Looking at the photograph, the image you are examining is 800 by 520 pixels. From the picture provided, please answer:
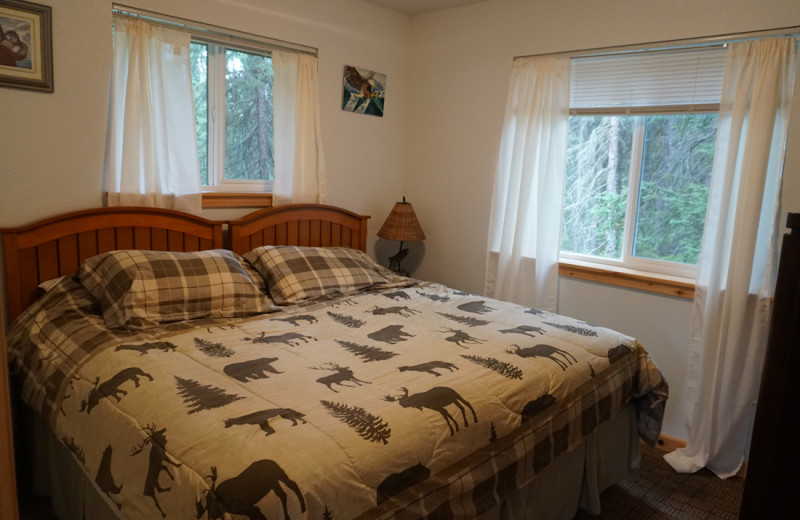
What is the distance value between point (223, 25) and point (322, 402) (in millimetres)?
2247

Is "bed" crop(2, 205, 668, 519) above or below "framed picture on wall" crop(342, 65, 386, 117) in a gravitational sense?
below

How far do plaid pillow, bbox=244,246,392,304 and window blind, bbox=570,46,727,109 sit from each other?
1.61 meters

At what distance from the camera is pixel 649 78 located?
112 inches

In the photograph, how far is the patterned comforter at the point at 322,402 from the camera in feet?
4.15

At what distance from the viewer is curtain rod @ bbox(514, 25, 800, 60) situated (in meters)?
2.40

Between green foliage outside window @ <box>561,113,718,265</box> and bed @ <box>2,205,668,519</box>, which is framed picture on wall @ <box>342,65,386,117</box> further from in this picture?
Answer: green foliage outside window @ <box>561,113,718,265</box>

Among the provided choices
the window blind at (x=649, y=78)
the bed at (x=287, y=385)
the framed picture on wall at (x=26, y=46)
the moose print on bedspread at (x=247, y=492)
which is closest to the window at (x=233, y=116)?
the bed at (x=287, y=385)

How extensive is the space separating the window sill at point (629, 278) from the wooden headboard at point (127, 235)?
1527mm

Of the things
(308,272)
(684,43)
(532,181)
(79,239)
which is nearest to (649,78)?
(684,43)

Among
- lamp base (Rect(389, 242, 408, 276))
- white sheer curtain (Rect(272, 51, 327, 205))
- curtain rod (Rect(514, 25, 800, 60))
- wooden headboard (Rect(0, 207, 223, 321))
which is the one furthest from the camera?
lamp base (Rect(389, 242, 408, 276))

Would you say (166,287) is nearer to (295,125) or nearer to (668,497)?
(295,125)

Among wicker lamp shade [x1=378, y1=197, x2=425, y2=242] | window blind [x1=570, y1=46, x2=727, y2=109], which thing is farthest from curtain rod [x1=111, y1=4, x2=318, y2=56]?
window blind [x1=570, y1=46, x2=727, y2=109]

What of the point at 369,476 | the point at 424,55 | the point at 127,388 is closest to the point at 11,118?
the point at 127,388

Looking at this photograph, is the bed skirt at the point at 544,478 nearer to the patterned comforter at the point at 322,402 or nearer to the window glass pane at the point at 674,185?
the patterned comforter at the point at 322,402
